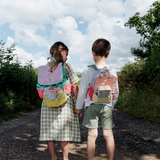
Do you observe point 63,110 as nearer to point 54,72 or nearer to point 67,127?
point 67,127

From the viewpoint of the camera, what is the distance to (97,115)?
250cm

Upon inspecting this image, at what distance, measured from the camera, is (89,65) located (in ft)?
8.34

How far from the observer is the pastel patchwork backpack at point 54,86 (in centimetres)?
257

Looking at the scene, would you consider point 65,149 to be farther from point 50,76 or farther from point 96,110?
point 50,76

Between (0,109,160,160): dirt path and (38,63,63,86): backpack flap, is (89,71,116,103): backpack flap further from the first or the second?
(0,109,160,160): dirt path

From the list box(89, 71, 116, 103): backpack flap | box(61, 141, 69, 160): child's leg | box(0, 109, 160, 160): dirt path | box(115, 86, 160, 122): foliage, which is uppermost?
box(89, 71, 116, 103): backpack flap

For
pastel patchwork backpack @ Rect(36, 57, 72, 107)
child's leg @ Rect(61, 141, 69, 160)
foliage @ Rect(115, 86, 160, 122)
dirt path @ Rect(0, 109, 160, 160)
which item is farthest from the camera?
foliage @ Rect(115, 86, 160, 122)

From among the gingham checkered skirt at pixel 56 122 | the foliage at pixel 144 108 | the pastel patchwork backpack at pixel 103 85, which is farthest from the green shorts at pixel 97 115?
the foliage at pixel 144 108

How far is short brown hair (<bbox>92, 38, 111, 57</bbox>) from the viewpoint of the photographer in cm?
246

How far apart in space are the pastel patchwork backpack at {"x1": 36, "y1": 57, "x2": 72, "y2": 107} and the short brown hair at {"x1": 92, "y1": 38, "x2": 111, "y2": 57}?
546 millimetres

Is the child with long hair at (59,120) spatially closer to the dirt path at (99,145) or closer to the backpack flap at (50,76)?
the backpack flap at (50,76)

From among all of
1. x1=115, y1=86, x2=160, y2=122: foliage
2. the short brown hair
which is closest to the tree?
x1=115, y1=86, x2=160, y2=122: foliage

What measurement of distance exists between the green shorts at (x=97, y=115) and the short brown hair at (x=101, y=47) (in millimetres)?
704

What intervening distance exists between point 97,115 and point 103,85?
1.40 feet
